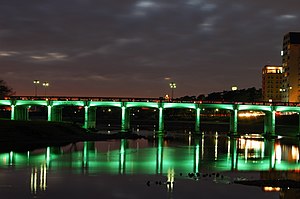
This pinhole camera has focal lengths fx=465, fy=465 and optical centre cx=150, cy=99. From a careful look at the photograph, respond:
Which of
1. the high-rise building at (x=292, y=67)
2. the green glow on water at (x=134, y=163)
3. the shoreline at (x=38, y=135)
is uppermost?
the high-rise building at (x=292, y=67)

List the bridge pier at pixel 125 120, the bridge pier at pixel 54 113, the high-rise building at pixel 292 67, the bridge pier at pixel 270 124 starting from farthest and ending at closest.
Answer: the high-rise building at pixel 292 67 < the bridge pier at pixel 54 113 < the bridge pier at pixel 270 124 < the bridge pier at pixel 125 120

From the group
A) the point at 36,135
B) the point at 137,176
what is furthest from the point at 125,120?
the point at 137,176

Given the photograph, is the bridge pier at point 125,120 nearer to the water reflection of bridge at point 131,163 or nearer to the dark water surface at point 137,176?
the water reflection of bridge at point 131,163

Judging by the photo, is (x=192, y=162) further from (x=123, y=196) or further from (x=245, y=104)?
(x=245, y=104)

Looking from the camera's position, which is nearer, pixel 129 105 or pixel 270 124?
pixel 270 124

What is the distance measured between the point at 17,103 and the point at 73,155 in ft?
216

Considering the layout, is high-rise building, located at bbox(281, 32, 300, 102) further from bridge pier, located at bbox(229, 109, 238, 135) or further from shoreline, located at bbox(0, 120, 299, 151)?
shoreline, located at bbox(0, 120, 299, 151)

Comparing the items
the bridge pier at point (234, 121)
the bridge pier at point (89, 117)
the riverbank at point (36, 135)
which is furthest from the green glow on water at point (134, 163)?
the bridge pier at point (234, 121)

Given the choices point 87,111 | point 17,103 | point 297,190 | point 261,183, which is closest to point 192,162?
point 261,183

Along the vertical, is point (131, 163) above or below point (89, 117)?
below

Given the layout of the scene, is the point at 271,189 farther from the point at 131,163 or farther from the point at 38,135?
the point at 38,135

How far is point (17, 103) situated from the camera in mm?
118250

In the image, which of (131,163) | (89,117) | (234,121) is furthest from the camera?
(89,117)

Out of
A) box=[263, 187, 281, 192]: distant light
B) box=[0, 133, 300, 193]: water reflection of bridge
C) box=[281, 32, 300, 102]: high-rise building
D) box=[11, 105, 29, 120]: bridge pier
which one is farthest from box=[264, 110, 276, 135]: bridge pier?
box=[263, 187, 281, 192]: distant light
